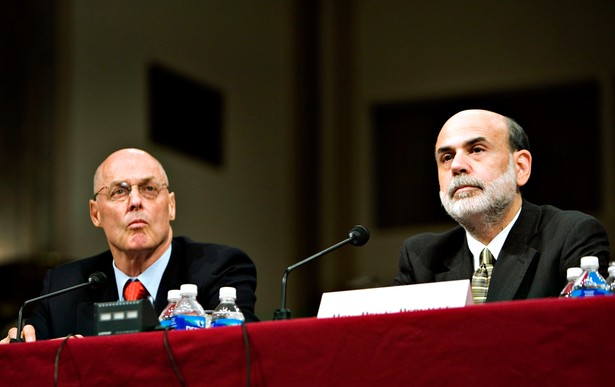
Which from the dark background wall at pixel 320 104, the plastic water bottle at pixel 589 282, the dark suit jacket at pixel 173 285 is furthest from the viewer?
the dark background wall at pixel 320 104

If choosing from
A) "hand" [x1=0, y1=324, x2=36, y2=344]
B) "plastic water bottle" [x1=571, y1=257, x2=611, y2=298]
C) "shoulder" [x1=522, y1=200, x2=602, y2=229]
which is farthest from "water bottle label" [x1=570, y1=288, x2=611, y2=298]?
"hand" [x1=0, y1=324, x2=36, y2=344]

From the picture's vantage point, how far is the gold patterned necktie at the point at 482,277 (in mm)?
3162

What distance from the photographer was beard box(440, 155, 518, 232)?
3.29 metres

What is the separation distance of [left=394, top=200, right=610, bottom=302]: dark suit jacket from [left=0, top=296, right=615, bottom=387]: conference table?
77 cm

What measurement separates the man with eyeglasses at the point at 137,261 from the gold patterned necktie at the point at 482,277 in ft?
2.38

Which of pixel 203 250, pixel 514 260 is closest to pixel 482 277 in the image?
pixel 514 260

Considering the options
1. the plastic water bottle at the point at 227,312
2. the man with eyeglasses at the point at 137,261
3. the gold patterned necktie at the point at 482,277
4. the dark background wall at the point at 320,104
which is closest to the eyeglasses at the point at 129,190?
the man with eyeglasses at the point at 137,261

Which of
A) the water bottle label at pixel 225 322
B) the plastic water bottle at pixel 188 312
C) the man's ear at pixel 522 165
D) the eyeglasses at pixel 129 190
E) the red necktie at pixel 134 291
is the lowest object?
the red necktie at pixel 134 291

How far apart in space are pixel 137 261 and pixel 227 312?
862mm

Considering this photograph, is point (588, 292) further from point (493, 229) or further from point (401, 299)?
point (493, 229)

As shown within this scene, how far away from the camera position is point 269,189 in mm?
8391

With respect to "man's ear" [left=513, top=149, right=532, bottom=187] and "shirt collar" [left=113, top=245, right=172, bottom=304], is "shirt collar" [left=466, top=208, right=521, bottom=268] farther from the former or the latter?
"shirt collar" [left=113, top=245, right=172, bottom=304]

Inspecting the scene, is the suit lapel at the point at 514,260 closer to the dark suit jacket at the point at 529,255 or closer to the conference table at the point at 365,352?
the dark suit jacket at the point at 529,255

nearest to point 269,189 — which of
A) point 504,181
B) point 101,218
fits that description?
point 101,218
